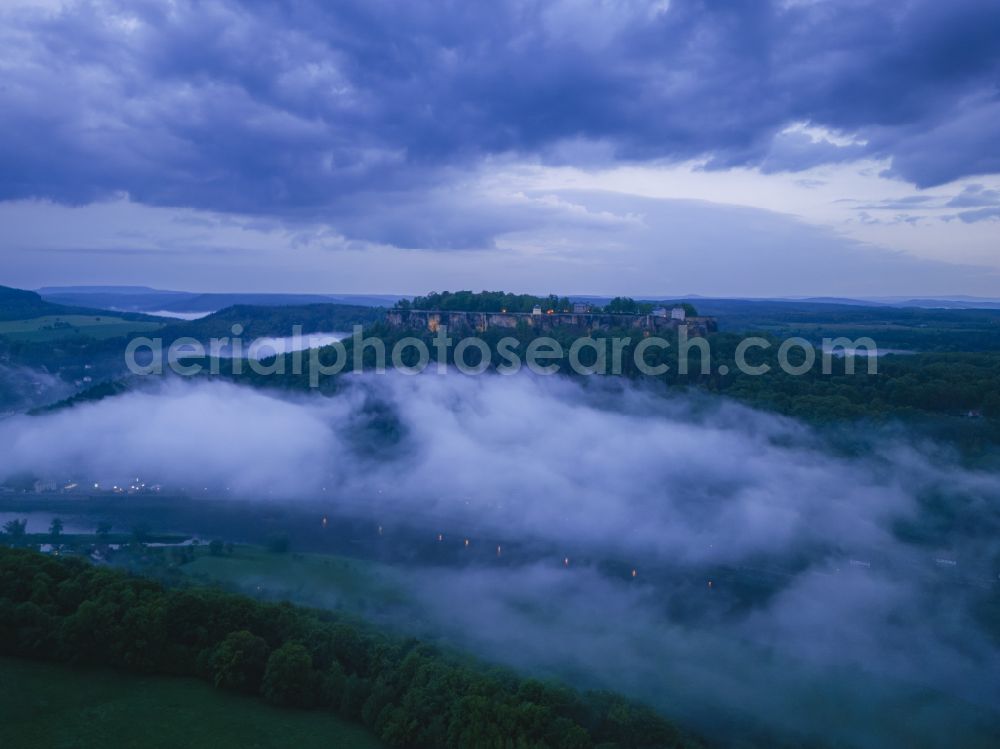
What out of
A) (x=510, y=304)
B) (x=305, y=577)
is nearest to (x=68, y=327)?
(x=510, y=304)

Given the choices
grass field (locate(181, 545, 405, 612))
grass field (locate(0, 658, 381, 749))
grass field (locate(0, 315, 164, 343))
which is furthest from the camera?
grass field (locate(0, 315, 164, 343))

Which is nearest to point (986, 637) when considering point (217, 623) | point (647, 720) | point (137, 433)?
point (647, 720)

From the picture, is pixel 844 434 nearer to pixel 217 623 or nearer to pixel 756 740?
pixel 756 740

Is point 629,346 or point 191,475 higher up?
point 629,346

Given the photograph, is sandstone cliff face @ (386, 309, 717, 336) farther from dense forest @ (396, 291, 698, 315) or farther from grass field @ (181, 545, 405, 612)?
grass field @ (181, 545, 405, 612)

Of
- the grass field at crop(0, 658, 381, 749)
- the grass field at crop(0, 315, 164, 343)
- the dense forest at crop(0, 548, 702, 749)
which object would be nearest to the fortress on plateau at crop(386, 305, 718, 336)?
the dense forest at crop(0, 548, 702, 749)

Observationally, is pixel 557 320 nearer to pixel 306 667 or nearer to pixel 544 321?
pixel 544 321

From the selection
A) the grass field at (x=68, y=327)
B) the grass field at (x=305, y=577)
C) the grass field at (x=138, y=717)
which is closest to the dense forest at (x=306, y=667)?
the grass field at (x=138, y=717)
